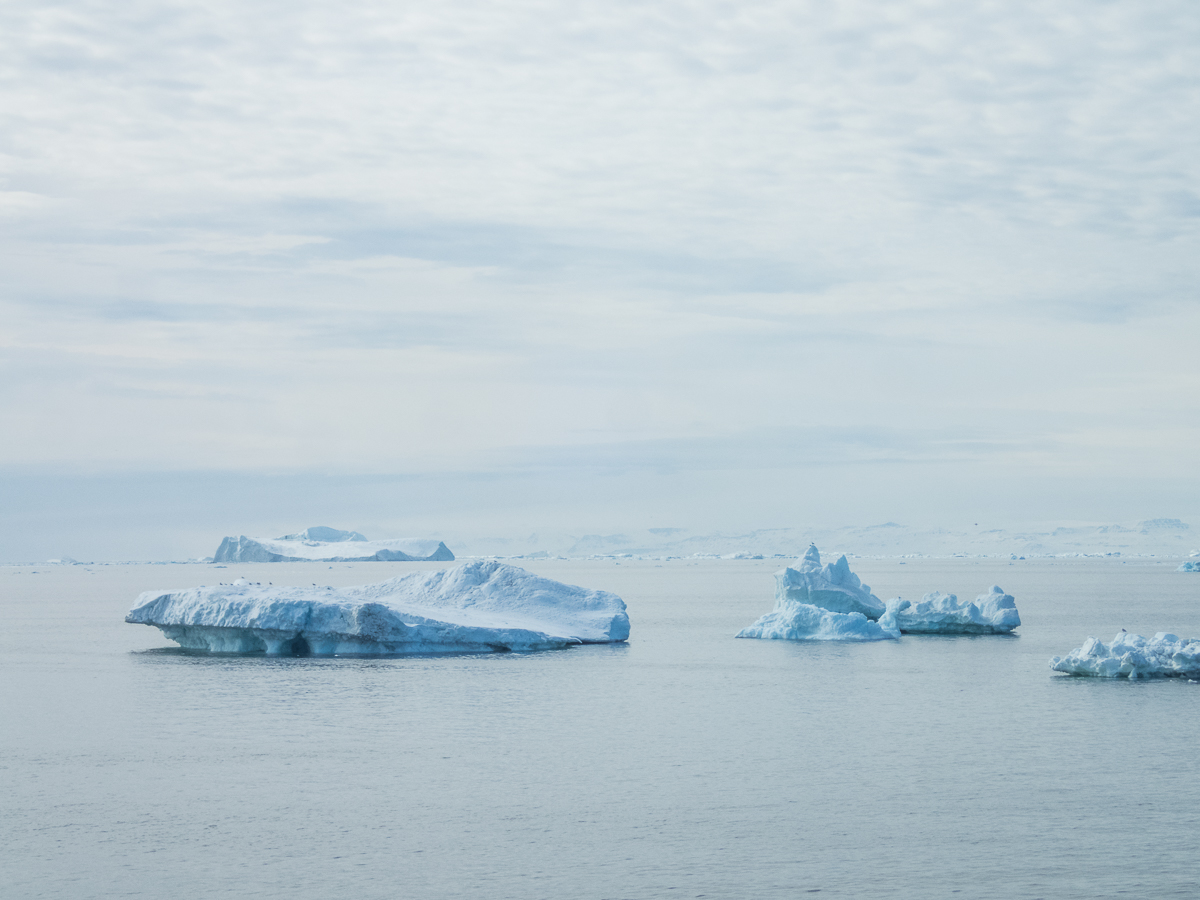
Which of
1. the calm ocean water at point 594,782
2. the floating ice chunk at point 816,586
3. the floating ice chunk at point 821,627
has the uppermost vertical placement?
the floating ice chunk at point 816,586

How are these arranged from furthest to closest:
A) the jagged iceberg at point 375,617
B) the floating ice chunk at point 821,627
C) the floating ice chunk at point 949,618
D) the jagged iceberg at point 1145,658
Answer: the floating ice chunk at point 949,618
the floating ice chunk at point 821,627
the jagged iceberg at point 375,617
the jagged iceberg at point 1145,658

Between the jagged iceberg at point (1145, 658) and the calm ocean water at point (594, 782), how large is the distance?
804mm

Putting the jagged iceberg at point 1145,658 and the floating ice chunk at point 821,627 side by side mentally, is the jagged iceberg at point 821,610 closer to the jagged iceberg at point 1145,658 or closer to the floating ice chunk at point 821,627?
the floating ice chunk at point 821,627

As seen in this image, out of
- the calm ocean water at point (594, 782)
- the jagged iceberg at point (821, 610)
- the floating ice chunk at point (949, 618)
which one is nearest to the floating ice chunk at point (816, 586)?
the jagged iceberg at point (821, 610)

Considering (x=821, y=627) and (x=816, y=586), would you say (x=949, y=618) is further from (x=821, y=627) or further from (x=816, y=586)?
(x=821, y=627)

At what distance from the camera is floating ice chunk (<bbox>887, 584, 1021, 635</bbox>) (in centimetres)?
5791

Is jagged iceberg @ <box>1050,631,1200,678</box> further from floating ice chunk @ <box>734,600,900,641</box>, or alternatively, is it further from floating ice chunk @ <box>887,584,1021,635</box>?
floating ice chunk @ <box>887,584,1021,635</box>

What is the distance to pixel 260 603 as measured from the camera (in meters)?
45.2

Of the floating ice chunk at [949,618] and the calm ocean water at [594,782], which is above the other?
the floating ice chunk at [949,618]

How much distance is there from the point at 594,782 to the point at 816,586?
3565 cm

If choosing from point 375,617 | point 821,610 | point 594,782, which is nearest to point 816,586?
point 821,610

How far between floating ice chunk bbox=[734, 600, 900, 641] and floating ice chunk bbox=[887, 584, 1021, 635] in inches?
108

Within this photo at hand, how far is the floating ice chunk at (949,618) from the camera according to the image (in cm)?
5791

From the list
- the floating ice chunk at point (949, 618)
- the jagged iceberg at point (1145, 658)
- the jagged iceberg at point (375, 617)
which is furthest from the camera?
the floating ice chunk at point (949, 618)
